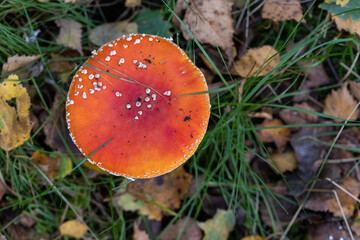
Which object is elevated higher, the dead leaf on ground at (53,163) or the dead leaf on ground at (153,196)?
the dead leaf on ground at (53,163)

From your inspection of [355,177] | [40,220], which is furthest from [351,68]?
[40,220]

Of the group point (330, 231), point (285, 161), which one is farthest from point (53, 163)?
point (330, 231)

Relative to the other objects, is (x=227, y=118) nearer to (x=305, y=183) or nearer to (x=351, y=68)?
(x=305, y=183)

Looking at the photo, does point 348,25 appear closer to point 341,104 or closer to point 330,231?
point 341,104

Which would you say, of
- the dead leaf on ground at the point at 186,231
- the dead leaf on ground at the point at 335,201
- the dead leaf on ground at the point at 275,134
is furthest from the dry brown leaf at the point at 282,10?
the dead leaf on ground at the point at 186,231

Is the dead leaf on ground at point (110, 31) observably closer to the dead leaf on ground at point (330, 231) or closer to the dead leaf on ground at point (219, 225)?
the dead leaf on ground at point (219, 225)

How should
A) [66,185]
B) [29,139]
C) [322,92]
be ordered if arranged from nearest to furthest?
[29,139] < [66,185] < [322,92]
